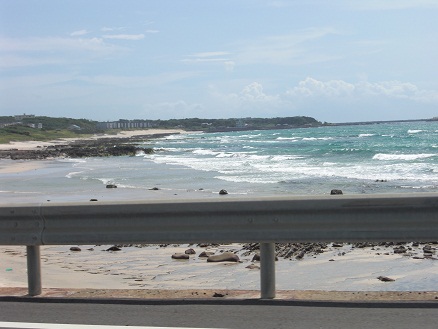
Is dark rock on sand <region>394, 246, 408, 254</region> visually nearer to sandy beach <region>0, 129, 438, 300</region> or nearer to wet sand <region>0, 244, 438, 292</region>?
sandy beach <region>0, 129, 438, 300</region>

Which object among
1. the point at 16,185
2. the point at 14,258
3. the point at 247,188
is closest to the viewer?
the point at 14,258

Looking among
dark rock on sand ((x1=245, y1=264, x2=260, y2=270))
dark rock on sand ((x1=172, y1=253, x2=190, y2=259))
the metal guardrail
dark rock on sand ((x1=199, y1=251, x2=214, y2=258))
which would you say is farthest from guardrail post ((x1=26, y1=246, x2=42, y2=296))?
dark rock on sand ((x1=199, y1=251, x2=214, y2=258))

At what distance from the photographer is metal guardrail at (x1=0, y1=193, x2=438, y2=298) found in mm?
5746

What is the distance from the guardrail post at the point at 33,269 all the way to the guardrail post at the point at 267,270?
7.12 feet

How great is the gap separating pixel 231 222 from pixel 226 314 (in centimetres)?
84

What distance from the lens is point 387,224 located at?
576 centimetres

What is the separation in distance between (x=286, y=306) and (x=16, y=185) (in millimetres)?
25330

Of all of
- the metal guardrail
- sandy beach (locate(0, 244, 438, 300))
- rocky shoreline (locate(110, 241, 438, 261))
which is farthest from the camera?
rocky shoreline (locate(110, 241, 438, 261))

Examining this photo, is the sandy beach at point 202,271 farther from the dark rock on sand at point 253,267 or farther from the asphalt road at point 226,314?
the asphalt road at point 226,314

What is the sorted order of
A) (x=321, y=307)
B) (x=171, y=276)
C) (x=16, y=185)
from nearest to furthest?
1. (x=321, y=307)
2. (x=171, y=276)
3. (x=16, y=185)

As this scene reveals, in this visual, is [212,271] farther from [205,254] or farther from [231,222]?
[231,222]

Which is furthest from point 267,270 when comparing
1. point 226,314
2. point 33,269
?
point 33,269

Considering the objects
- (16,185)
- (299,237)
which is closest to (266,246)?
(299,237)

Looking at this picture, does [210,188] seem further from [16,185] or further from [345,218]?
[345,218]
